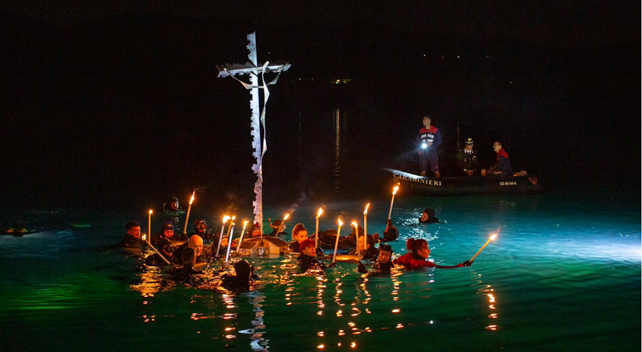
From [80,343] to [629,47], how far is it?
5386cm

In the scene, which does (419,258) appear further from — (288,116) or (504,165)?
(288,116)

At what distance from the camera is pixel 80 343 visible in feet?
21.8

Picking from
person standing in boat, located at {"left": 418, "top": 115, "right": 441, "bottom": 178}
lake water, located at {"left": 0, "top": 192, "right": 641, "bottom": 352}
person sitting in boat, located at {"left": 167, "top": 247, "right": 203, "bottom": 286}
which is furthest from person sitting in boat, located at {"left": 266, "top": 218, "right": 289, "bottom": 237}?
person standing in boat, located at {"left": 418, "top": 115, "right": 441, "bottom": 178}

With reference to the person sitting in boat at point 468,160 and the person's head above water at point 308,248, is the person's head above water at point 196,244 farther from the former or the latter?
the person sitting in boat at point 468,160

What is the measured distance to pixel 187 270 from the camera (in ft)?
31.0

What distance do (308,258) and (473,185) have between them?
12.0 m

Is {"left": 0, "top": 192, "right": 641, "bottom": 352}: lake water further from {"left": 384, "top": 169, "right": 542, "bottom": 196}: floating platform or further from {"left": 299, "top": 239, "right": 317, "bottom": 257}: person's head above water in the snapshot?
{"left": 384, "top": 169, "right": 542, "bottom": 196}: floating platform

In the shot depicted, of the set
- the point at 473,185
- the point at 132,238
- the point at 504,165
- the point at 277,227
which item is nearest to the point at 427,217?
→ the point at 277,227

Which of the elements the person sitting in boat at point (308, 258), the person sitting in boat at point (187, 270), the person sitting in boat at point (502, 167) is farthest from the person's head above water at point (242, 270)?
the person sitting in boat at point (502, 167)

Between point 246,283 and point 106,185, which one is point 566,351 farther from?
point 106,185

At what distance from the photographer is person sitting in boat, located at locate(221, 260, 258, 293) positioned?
8.71m

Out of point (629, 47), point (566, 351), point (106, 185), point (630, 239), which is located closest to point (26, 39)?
point (106, 185)

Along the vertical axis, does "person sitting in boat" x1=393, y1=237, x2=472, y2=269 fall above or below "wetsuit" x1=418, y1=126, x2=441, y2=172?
below

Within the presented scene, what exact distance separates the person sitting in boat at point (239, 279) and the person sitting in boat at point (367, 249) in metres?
2.12
